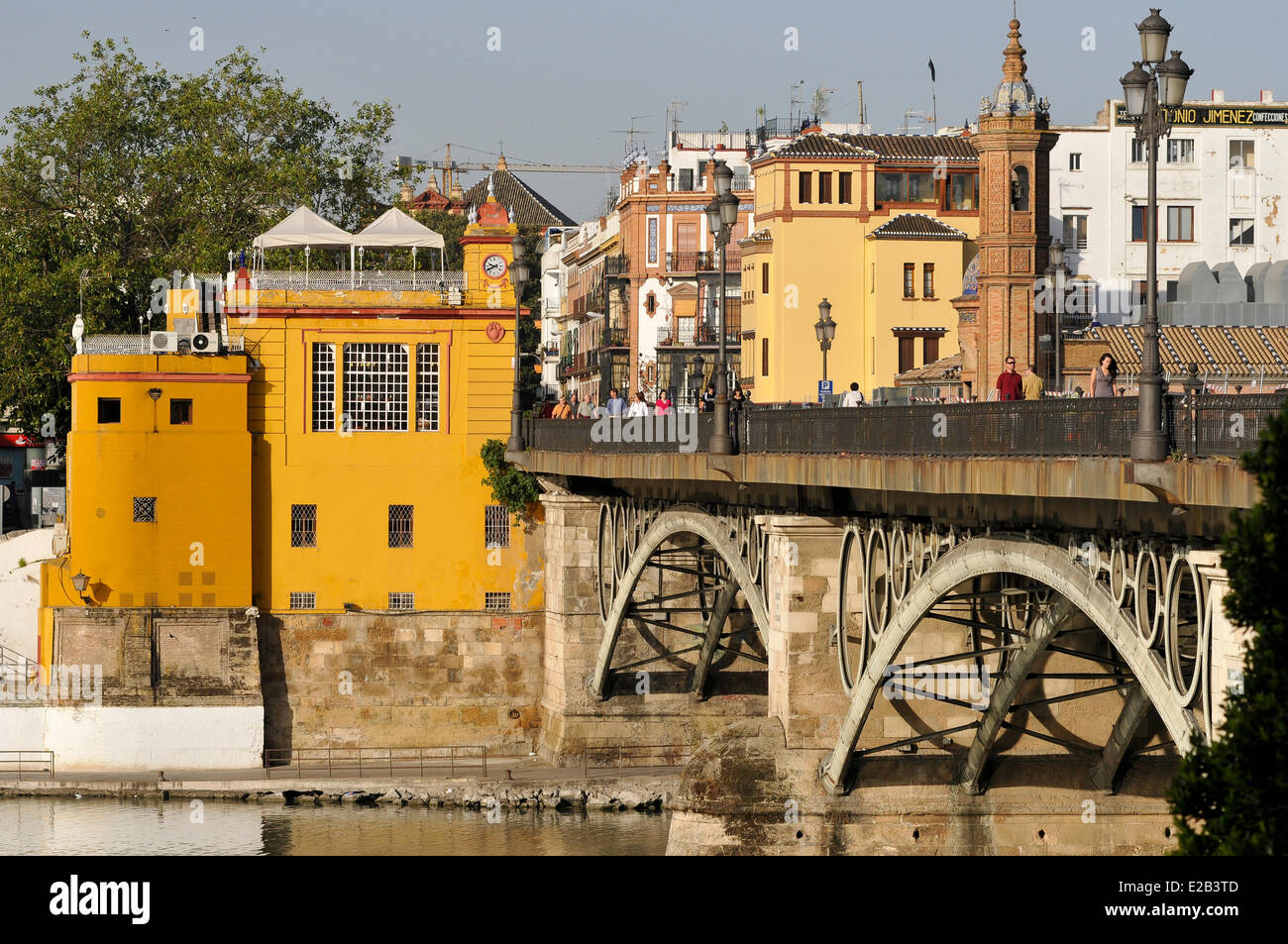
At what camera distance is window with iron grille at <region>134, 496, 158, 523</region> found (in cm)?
5088

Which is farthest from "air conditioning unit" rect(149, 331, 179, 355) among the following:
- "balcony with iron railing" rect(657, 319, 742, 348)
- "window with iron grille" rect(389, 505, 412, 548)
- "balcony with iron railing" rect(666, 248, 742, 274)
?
"balcony with iron railing" rect(666, 248, 742, 274)

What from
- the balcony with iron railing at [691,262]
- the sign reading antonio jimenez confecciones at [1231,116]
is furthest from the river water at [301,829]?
the balcony with iron railing at [691,262]

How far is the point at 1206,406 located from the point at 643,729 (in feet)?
104

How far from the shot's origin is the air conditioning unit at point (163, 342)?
169ft

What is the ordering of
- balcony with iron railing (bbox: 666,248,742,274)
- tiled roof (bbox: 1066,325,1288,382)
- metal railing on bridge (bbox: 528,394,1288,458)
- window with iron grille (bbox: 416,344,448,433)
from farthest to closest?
balcony with iron railing (bbox: 666,248,742,274)
window with iron grille (bbox: 416,344,448,433)
tiled roof (bbox: 1066,325,1288,382)
metal railing on bridge (bbox: 528,394,1288,458)

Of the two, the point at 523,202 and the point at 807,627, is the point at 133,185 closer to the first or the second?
the point at 807,627

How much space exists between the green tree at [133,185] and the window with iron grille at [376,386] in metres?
12.8

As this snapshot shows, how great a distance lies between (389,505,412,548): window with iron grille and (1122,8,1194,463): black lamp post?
113ft

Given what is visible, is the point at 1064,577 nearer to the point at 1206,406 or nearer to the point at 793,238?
the point at 1206,406

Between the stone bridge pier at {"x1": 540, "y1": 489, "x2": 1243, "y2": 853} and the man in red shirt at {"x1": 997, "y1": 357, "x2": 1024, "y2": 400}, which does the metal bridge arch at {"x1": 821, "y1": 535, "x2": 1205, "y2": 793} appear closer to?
the stone bridge pier at {"x1": 540, "y1": 489, "x2": 1243, "y2": 853}

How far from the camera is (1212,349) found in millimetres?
48906

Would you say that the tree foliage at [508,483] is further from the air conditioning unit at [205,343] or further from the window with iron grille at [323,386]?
the air conditioning unit at [205,343]


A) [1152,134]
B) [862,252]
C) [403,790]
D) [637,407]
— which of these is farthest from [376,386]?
[1152,134]

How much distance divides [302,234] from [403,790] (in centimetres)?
1536
